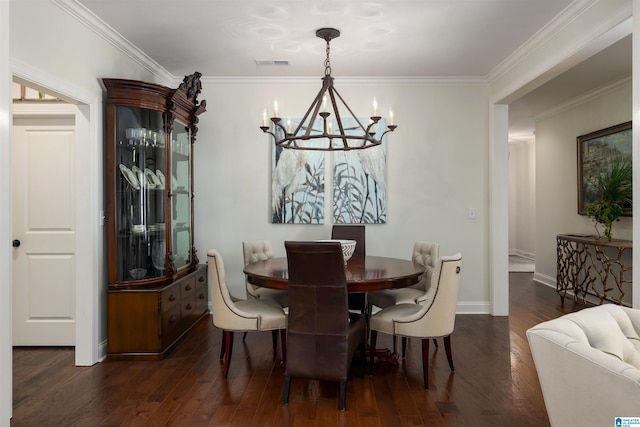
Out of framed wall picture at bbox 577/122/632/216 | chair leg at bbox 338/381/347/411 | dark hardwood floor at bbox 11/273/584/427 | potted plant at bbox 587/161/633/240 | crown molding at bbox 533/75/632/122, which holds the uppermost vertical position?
crown molding at bbox 533/75/632/122

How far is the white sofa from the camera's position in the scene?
51.6 inches

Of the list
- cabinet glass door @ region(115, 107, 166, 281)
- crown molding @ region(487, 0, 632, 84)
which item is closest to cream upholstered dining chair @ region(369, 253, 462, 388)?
crown molding @ region(487, 0, 632, 84)

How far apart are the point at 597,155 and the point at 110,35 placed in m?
5.53

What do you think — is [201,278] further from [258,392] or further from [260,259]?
[258,392]

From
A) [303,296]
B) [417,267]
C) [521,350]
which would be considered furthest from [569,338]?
[521,350]

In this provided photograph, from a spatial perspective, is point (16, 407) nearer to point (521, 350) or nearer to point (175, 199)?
point (175, 199)

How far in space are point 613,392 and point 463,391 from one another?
1.63 m

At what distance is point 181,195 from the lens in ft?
13.9

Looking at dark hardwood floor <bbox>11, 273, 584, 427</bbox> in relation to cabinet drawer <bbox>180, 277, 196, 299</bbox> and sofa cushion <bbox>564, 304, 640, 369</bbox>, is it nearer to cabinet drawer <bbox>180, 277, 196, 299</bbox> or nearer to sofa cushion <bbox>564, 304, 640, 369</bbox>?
cabinet drawer <bbox>180, 277, 196, 299</bbox>

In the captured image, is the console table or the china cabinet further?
the console table

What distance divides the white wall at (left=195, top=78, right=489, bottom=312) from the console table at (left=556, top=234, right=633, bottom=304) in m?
1.28

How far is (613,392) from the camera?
132 cm

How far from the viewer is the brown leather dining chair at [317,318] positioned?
2.55 meters

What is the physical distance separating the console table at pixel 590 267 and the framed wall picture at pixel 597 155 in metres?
0.48
